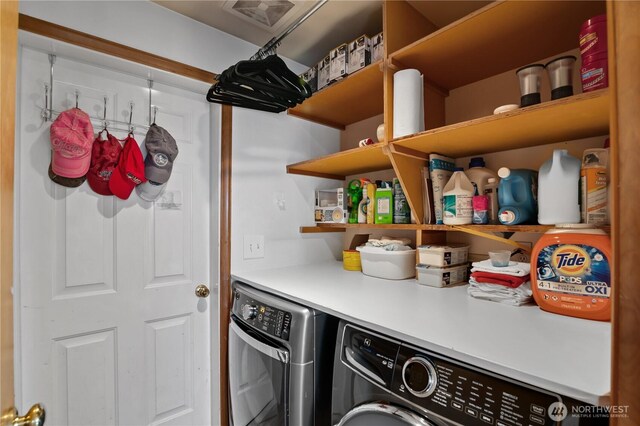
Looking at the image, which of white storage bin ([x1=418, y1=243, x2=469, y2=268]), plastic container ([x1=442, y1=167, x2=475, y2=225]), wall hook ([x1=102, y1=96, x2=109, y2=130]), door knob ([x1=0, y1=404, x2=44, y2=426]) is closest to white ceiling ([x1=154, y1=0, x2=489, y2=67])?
wall hook ([x1=102, y1=96, x2=109, y2=130])

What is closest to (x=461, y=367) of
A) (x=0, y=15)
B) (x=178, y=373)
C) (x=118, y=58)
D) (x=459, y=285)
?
(x=459, y=285)

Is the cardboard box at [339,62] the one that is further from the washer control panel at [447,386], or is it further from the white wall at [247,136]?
the washer control panel at [447,386]

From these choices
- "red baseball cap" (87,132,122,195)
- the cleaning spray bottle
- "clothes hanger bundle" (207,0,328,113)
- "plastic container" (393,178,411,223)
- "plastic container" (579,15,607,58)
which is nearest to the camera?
"plastic container" (579,15,607,58)

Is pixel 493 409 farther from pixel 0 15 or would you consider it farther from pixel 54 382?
pixel 54 382

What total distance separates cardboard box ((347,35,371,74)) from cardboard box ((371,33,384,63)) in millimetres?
A: 21

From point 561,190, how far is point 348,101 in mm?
1194

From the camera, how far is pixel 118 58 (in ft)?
4.57

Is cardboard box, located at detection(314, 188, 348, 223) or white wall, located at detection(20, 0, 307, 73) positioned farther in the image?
cardboard box, located at detection(314, 188, 348, 223)

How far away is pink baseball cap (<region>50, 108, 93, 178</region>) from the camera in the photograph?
128 cm

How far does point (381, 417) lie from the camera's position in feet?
2.77

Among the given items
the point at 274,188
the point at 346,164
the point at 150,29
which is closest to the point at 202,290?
the point at 274,188

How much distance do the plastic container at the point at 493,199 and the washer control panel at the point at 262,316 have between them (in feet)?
3.16

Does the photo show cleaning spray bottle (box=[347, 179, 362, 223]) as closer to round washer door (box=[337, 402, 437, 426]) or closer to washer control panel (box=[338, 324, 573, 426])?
washer control panel (box=[338, 324, 573, 426])

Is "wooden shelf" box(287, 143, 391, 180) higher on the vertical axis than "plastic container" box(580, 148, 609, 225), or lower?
higher
